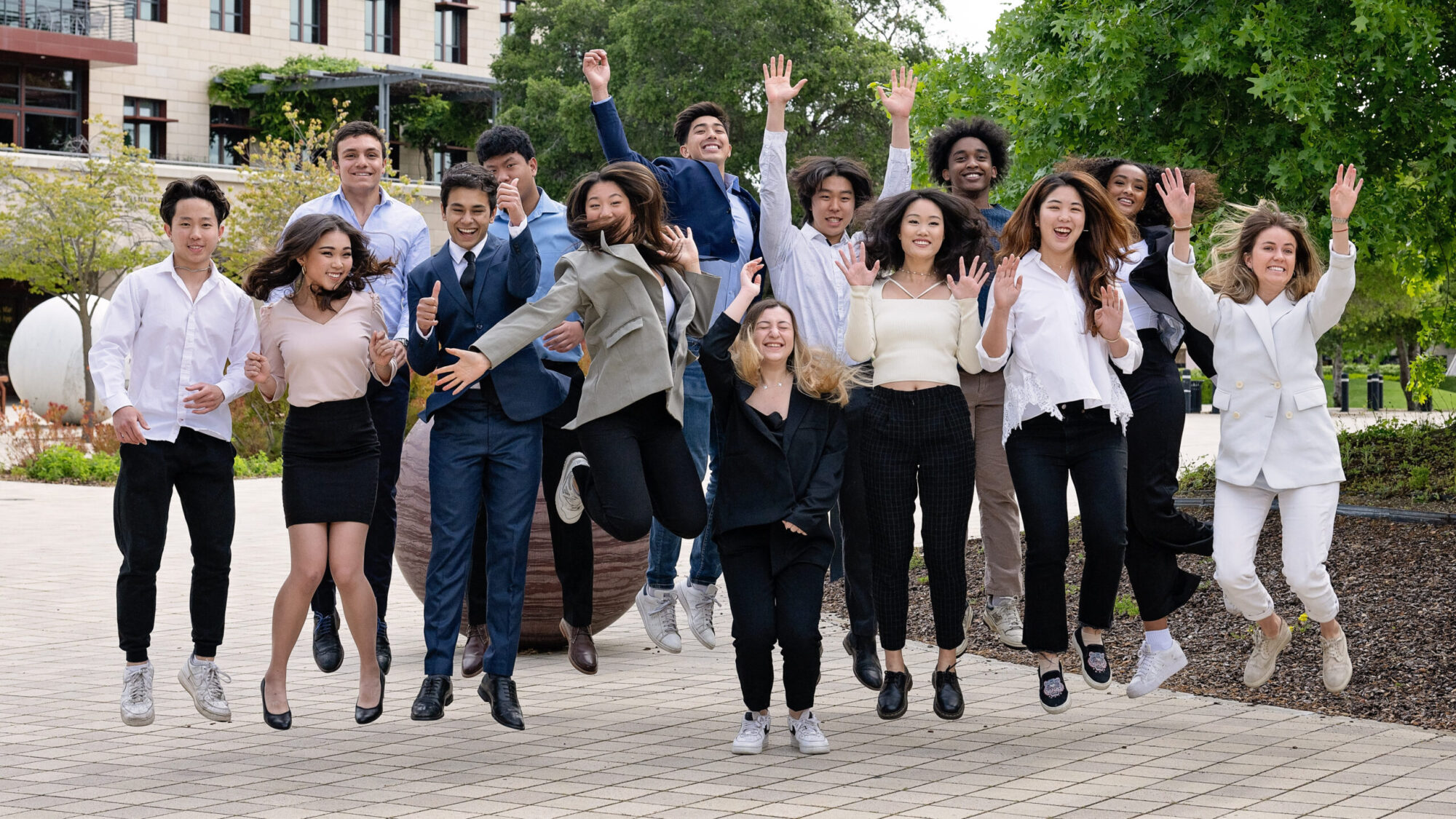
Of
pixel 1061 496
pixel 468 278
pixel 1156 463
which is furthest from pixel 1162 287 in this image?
pixel 468 278

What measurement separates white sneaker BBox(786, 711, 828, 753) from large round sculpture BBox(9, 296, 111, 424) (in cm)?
2521

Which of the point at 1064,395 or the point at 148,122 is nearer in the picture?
the point at 1064,395

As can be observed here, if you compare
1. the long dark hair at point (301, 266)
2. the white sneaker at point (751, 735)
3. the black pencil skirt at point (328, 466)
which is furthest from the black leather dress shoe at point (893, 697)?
the long dark hair at point (301, 266)

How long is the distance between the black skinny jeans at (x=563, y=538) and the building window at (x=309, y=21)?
4912 cm

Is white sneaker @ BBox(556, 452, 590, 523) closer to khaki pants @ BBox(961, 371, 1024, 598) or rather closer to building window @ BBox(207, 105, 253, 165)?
khaki pants @ BBox(961, 371, 1024, 598)

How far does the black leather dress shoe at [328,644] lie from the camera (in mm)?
7410

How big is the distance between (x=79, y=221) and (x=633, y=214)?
26.2 metres

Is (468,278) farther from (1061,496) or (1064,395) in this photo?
(1061,496)

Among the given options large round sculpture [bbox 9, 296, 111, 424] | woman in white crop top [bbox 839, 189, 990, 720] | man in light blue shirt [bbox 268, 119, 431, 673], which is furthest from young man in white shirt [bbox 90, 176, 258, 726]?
large round sculpture [bbox 9, 296, 111, 424]

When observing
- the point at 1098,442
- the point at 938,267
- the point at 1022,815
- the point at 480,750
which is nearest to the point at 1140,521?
the point at 1098,442

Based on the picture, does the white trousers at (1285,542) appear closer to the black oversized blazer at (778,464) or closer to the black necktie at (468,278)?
the black oversized blazer at (778,464)

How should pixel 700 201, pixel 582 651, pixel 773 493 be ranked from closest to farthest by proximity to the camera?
pixel 773 493 → pixel 582 651 → pixel 700 201

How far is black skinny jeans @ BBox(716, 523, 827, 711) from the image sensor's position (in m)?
6.14

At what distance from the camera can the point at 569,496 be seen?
22.0ft
